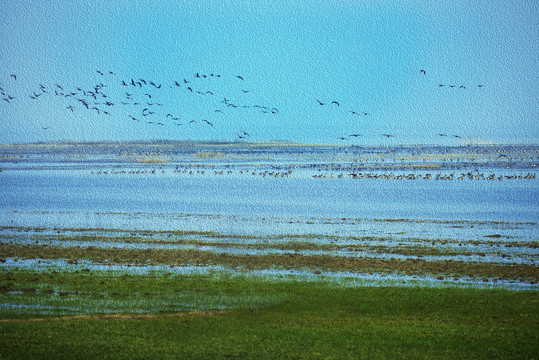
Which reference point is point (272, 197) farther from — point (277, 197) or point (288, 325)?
point (288, 325)

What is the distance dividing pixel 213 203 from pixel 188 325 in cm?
3481

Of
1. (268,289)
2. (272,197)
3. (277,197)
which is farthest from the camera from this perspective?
(272,197)

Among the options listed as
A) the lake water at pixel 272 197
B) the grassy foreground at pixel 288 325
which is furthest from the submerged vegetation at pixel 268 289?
the lake water at pixel 272 197

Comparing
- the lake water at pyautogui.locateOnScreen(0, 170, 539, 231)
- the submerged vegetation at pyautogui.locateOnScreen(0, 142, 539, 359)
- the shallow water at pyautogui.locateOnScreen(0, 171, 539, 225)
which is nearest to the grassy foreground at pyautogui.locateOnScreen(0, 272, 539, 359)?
the submerged vegetation at pyautogui.locateOnScreen(0, 142, 539, 359)

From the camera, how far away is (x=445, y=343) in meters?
14.4

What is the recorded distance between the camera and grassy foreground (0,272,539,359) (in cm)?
1378

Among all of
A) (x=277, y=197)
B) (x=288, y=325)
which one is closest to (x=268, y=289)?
(x=288, y=325)

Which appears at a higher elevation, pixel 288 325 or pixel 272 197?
pixel 288 325

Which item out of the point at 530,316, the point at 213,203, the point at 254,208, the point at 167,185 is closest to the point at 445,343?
the point at 530,316

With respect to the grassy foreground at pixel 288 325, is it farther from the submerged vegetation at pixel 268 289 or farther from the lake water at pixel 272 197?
the lake water at pixel 272 197

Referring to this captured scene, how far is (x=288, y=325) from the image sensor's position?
52.1 ft

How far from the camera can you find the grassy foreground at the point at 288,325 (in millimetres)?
13781

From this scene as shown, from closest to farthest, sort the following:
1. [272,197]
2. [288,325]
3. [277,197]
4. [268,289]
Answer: [288,325], [268,289], [277,197], [272,197]

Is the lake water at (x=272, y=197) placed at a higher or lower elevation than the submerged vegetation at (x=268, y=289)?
lower
